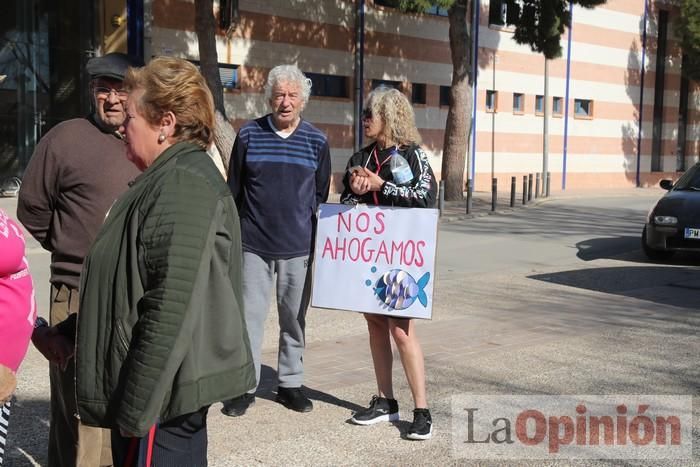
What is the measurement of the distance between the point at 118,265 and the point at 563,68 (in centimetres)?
3462

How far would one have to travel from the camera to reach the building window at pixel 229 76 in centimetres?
2381

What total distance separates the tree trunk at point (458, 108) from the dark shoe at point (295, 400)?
19.5 metres

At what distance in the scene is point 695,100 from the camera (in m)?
42.9

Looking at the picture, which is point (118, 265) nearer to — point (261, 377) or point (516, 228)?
point (261, 377)

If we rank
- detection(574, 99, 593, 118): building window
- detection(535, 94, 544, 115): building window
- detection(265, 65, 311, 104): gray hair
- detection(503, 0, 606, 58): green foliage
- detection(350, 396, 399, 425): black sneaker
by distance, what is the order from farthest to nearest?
detection(574, 99, 593, 118): building window < detection(535, 94, 544, 115): building window < detection(503, 0, 606, 58): green foliage < detection(265, 65, 311, 104): gray hair < detection(350, 396, 399, 425): black sneaker

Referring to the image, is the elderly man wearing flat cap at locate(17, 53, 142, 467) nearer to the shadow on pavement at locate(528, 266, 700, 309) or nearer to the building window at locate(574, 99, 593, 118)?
the shadow on pavement at locate(528, 266, 700, 309)

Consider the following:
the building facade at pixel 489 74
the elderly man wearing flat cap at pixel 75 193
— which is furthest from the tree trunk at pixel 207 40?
the elderly man wearing flat cap at pixel 75 193

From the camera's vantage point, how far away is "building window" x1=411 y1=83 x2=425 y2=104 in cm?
2953

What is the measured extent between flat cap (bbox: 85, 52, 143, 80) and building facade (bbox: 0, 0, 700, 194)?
18.8m

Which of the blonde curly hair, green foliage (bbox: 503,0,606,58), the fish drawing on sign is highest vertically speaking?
green foliage (bbox: 503,0,606,58)

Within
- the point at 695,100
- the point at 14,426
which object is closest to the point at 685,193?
the point at 14,426

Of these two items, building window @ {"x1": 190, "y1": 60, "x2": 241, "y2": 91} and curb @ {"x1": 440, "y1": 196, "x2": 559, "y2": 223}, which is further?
building window @ {"x1": 190, "y1": 60, "x2": 241, "y2": 91}

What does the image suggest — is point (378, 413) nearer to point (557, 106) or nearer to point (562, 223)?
point (562, 223)

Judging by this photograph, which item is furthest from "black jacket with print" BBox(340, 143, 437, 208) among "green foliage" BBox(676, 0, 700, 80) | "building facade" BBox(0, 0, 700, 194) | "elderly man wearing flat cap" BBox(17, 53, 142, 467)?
"green foliage" BBox(676, 0, 700, 80)
